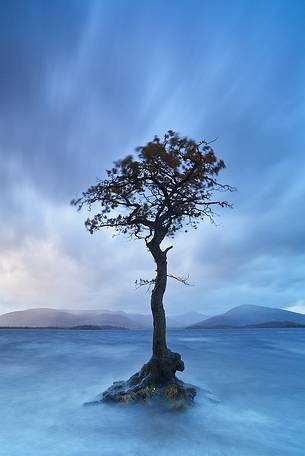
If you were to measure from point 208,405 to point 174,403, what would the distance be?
1.42 meters

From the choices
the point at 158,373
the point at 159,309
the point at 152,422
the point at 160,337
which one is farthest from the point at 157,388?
the point at 159,309

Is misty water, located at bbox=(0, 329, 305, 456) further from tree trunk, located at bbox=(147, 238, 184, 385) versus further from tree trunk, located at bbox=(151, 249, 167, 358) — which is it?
tree trunk, located at bbox=(151, 249, 167, 358)

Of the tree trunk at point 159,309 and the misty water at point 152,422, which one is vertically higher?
the tree trunk at point 159,309

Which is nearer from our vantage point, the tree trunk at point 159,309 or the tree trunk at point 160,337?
the tree trunk at point 160,337

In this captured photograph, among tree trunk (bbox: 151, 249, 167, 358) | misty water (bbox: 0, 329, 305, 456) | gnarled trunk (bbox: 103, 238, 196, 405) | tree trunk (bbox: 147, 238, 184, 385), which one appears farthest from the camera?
tree trunk (bbox: 151, 249, 167, 358)

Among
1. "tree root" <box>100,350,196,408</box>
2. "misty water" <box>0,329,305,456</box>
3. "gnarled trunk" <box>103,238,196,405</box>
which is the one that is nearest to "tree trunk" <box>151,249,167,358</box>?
"gnarled trunk" <box>103,238,196,405</box>

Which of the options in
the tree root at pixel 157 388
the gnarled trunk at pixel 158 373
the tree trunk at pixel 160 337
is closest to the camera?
the tree root at pixel 157 388

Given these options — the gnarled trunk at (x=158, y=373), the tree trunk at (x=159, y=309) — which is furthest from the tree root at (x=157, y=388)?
the tree trunk at (x=159, y=309)

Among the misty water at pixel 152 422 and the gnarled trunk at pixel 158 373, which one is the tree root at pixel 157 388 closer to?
the gnarled trunk at pixel 158 373

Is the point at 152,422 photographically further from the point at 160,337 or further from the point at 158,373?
the point at 160,337

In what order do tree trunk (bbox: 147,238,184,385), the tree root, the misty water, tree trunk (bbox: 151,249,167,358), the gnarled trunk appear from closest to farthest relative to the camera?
the misty water
the tree root
the gnarled trunk
tree trunk (bbox: 147,238,184,385)
tree trunk (bbox: 151,249,167,358)

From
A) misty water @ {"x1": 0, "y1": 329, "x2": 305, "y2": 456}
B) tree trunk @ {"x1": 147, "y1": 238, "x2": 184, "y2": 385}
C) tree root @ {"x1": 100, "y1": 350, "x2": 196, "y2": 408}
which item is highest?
tree trunk @ {"x1": 147, "y1": 238, "x2": 184, "y2": 385}

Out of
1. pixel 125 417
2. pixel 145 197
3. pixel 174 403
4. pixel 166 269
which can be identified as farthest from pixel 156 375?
pixel 145 197

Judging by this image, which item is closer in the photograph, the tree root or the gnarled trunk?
the tree root
